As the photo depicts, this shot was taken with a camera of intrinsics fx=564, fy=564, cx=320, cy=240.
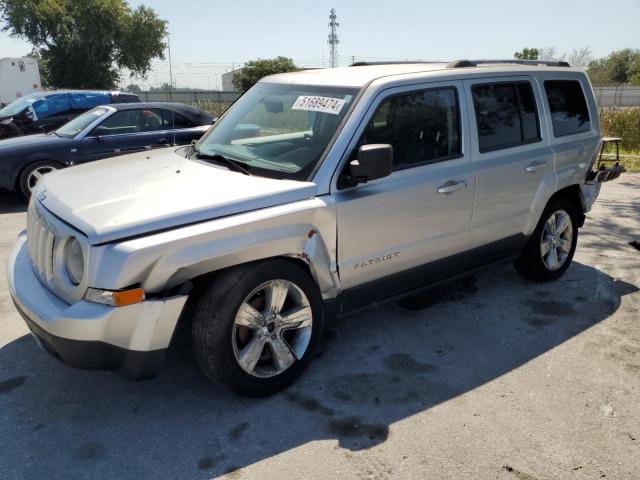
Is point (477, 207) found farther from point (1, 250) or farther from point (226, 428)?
point (1, 250)

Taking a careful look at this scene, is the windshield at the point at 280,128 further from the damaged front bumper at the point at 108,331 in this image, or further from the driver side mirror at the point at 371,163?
the damaged front bumper at the point at 108,331

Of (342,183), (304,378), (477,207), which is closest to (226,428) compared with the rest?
(304,378)

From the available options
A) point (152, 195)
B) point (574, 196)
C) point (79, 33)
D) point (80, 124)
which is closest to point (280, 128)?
point (152, 195)

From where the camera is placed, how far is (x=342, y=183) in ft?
11.0

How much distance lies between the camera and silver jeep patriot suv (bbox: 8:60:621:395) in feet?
9.05

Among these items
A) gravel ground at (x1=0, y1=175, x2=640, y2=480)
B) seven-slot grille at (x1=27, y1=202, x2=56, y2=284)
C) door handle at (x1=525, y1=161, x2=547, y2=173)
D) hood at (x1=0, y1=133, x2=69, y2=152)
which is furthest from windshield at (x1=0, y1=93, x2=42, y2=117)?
door handle at (x1=525, y1=161, x2=547, y2=173)

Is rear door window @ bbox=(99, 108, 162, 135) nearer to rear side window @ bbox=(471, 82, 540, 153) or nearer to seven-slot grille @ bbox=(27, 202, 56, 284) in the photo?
seven-slot grille @ bbox=(27, 202, 56, 284)

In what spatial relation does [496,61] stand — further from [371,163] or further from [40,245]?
[40,245]

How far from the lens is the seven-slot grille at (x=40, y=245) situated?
3.03 metres

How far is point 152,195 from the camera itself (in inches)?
122

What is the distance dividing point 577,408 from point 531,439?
47 cm

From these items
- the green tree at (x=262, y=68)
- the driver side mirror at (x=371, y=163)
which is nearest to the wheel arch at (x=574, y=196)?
the driver side mirror at (x=371, y=163)

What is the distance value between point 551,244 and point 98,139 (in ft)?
21.7

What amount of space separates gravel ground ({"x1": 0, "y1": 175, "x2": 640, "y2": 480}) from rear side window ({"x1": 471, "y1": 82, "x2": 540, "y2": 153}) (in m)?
1.37
